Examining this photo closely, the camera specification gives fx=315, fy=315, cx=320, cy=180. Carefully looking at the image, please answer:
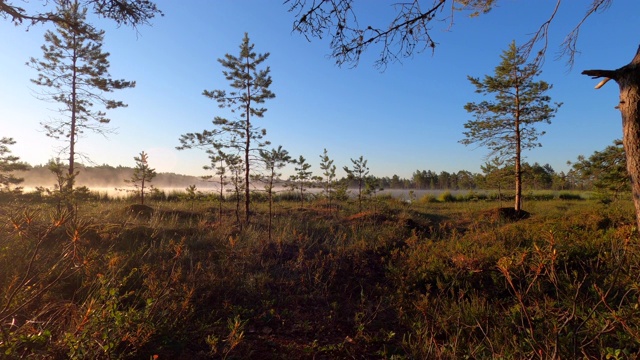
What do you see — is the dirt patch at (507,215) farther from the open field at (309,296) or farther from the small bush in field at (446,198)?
the small bush in field at (446,198)

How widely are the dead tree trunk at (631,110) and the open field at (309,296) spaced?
0.73m

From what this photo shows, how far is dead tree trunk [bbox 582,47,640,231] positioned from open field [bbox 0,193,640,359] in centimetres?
73

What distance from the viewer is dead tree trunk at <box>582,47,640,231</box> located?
354cm

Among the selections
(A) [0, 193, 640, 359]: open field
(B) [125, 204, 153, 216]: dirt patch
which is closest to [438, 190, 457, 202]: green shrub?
(A) [0, 193, 640, 359]: open field

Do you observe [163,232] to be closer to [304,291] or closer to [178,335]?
[304,291]

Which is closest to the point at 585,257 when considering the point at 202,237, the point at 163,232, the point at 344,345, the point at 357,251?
the point at 357,251

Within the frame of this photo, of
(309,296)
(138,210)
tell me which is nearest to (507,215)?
(309,296)

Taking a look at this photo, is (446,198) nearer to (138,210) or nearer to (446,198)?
(446,198)

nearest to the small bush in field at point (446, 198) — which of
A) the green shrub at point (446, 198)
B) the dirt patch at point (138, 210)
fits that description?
the green shrub at point (446, 198)

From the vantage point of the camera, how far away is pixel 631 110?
3.57m

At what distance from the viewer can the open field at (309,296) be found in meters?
2.62

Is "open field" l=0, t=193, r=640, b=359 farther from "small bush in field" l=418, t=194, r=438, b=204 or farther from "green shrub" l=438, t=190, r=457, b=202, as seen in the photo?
"green shrub" l=438, t=190, r=457, b=202

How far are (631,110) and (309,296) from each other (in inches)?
189

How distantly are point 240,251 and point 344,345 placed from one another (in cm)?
343
